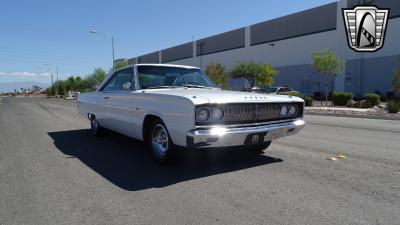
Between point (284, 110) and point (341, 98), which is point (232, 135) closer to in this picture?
point (284, 110)

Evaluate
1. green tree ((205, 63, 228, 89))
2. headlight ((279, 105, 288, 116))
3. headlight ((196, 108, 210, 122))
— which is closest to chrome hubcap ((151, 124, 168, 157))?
headlight ((196, 108, 210, 122))

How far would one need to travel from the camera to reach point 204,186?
15.5 ft

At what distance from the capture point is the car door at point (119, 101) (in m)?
6.87

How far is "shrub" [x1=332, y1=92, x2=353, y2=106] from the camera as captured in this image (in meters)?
27.0

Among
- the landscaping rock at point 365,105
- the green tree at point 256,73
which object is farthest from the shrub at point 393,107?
the green tree at point 256,73

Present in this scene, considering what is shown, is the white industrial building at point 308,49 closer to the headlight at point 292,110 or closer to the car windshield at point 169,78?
the car windshield at point 169,78

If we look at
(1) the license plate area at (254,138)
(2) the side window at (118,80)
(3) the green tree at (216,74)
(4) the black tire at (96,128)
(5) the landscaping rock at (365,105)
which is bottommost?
(5) the landscaping rock at (365,105)

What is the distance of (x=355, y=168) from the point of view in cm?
554

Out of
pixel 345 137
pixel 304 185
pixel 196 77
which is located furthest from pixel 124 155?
pixel 345 137

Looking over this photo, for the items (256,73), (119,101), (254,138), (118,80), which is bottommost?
(254,138)

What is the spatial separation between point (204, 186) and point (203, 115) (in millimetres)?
945

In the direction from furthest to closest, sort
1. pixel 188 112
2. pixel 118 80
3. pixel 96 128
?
pixel 96 128, pixel 118 80, pixel 188 112

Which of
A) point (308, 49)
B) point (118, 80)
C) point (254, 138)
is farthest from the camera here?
point (308, 49)

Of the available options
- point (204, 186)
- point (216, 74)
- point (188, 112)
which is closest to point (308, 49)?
point (216, 74)
